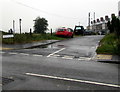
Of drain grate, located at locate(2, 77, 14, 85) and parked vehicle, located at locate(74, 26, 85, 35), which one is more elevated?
parked vehicle, located at locate(74, 26, 85, 35)

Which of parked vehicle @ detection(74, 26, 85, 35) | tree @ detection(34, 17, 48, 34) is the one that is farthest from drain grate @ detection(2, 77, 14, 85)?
tree @ detection(34, 17, 48, 34)

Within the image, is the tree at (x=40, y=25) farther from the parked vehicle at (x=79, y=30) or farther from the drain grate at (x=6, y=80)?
the drain grate at (x=6, y=80)

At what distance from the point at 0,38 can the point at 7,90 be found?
47.4 ft

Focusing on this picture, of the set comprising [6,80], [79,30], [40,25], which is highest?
[40,25]

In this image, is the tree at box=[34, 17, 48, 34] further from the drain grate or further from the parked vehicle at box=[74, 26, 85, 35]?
the drain grate

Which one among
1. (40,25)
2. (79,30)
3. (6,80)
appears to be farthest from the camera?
(40,25)

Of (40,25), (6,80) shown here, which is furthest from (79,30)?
(40,25)

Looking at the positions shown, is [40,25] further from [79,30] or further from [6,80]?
[6,80]

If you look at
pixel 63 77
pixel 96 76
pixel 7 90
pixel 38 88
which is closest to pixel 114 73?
pixel 96 76

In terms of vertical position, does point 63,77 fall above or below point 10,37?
below

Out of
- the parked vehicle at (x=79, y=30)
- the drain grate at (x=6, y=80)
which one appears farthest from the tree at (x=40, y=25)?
the drain grate at (x=6, y=80)

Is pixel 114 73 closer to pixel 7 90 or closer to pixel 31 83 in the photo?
pixel 31 83

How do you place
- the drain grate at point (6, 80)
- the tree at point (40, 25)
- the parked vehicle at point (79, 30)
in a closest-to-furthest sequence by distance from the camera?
the drain grate at point (6, 80) < the parked vehicle at point (79, 30) < the tree at point (40, 25)

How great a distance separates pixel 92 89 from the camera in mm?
5473
